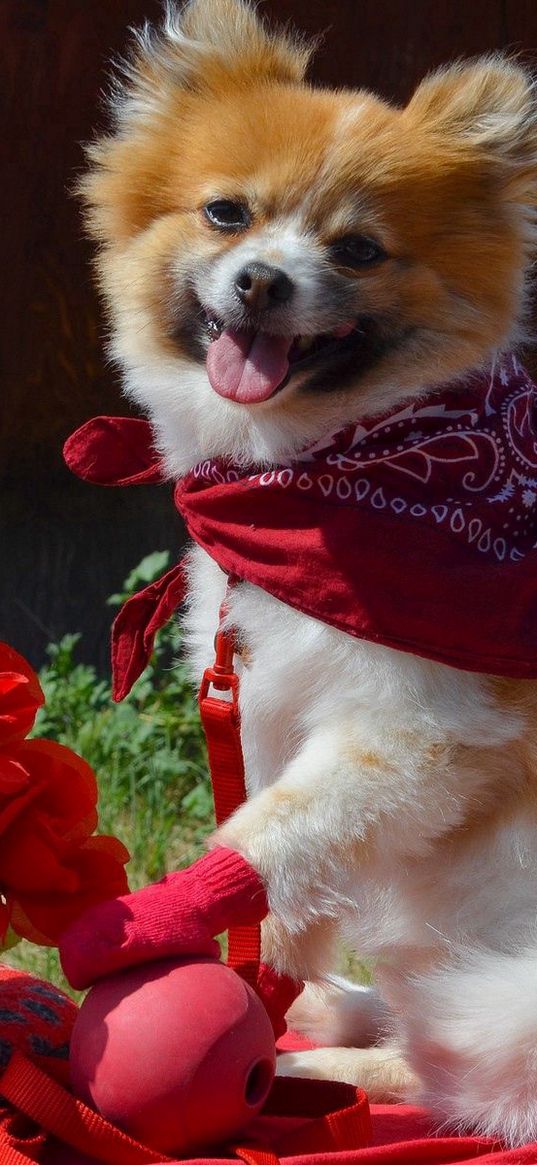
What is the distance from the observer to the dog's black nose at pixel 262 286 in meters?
2.12

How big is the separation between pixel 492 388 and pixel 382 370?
0.22 metres

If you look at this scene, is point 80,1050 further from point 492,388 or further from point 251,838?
point 492,388

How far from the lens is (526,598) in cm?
215

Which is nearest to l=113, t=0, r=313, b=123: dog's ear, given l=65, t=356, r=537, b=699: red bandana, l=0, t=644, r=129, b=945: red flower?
l=65, t=356, r=537, b=699: red bandana

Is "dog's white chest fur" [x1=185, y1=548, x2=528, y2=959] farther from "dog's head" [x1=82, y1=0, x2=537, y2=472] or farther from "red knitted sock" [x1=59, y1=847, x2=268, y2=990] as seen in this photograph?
"dog's head" [x1=82, y1=0, x2=537, y2=472]

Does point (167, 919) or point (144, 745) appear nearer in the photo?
point (167, 919)

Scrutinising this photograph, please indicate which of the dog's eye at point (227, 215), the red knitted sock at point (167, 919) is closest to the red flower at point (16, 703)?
the red knitted sock at point (167, 919)

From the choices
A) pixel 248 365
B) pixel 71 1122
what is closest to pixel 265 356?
pixel 248 365

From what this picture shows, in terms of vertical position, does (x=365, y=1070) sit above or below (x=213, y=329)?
below

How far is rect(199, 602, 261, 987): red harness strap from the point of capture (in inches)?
90.7

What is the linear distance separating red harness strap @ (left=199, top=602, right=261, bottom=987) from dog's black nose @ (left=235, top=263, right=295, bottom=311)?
56 cm

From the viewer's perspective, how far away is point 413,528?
2.14m

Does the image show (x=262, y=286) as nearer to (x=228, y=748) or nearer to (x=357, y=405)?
(x=357, y=405)

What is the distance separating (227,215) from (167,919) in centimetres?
121
